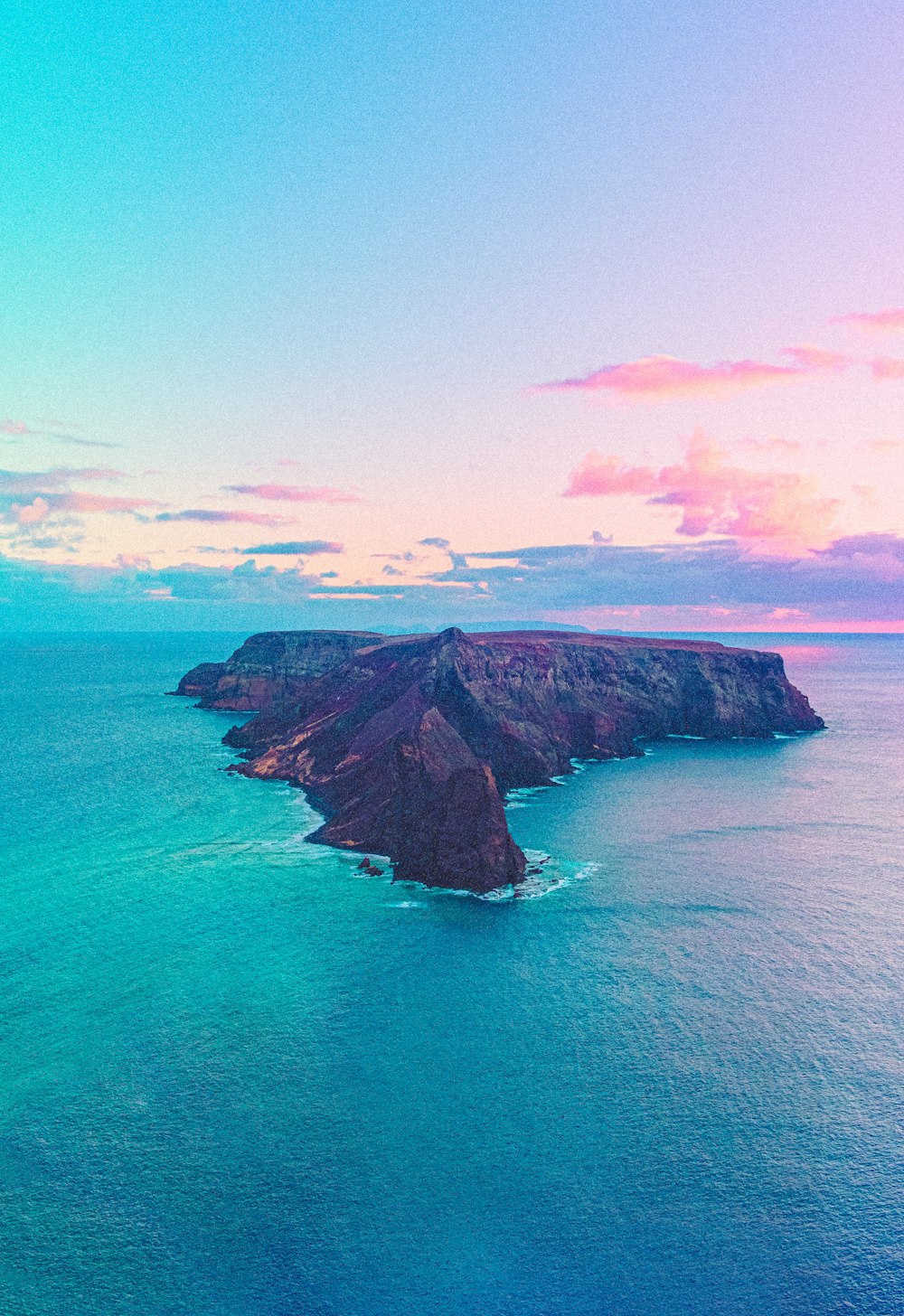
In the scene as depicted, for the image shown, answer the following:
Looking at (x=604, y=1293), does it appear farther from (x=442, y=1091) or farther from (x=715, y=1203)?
(x=442, y=1091)

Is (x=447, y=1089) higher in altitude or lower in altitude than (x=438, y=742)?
lower

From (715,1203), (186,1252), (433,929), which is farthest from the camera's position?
(433,929)

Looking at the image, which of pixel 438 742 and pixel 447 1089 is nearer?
pixel 447 1089

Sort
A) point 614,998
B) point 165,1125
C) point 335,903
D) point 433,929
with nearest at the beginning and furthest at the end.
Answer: point 165,1125 → point 614,998 → point 433,929 → point 335,903

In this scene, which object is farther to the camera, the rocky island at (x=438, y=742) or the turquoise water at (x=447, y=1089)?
the rocky island at (x=438, y=742)

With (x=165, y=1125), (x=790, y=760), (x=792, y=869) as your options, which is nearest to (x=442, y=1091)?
(x=165, y=1125)

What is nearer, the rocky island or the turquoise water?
the turquoise water

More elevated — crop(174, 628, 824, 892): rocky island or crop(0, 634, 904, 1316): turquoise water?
crop(174, 628, 824, 892): rocky island

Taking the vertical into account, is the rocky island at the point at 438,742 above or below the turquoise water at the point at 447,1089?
above
